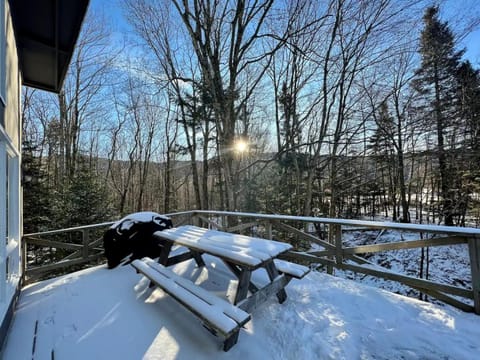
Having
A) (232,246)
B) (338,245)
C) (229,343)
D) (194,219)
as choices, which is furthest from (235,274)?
(194,219)

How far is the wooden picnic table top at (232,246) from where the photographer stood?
1955 millimetres

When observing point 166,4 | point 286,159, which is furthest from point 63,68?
point 286,159

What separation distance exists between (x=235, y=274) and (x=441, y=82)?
42.5ft

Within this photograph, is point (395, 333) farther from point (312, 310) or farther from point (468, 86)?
point (468, 86)

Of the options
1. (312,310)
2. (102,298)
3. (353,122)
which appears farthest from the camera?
(353,122)

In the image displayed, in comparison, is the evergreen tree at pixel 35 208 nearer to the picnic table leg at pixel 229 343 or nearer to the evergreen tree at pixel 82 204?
the evergreen tree at pixel 82 204

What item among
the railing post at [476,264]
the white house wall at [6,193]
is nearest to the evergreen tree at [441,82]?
the railing post at [476,264]

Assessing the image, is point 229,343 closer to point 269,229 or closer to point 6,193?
point 269,229

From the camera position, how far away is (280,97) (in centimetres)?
→ 1093

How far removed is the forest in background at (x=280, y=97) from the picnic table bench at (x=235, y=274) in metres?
3.26

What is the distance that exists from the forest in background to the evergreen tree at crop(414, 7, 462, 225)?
0.21 feet

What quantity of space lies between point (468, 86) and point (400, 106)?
1948mm

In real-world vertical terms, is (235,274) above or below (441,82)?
below

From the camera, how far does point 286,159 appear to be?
1016cm
